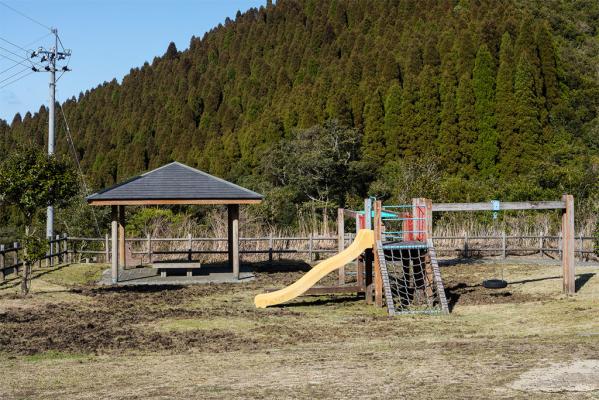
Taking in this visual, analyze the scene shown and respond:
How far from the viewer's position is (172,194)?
20.0 m

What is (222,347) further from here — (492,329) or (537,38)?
(537,38)

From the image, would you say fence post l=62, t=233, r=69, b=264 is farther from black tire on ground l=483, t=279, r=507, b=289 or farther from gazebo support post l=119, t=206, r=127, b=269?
black tire on ground l=483, t=279, r=507, b=289

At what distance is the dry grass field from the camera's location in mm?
8016

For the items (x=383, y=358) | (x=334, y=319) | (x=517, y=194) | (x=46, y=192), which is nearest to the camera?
(x=383, y=358)

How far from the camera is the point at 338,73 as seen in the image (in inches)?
1928

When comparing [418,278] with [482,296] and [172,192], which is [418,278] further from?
[172,192]

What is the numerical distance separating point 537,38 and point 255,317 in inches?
1363

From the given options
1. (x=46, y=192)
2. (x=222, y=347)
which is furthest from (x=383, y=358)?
(x=46, y=192)

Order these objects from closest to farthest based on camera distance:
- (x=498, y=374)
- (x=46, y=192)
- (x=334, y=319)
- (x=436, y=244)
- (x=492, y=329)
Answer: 1. (x=498, y=374)
2. (x=492, y=329)
3. (x=334, y=319)
4. (x=46, y=192)
5. (x=436, y=244)

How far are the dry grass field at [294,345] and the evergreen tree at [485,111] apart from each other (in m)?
22.9

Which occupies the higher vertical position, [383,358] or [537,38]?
[537,38]

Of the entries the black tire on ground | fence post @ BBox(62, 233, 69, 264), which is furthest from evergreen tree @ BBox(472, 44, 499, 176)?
the black tire on ground

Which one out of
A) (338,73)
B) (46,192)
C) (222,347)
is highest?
(338,73)

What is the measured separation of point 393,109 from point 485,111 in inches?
201
